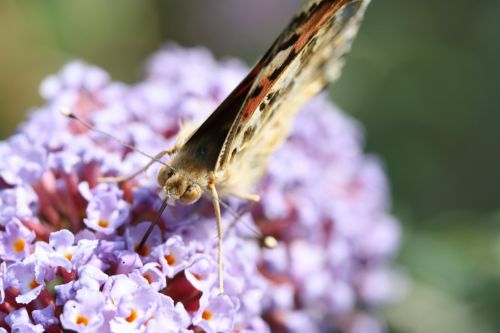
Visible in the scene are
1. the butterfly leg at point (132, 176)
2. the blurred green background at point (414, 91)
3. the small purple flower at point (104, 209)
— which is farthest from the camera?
the blurred green background at point (414, 91)

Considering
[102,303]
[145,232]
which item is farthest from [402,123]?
[102,303]

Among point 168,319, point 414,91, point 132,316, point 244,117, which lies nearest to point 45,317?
point 132,316

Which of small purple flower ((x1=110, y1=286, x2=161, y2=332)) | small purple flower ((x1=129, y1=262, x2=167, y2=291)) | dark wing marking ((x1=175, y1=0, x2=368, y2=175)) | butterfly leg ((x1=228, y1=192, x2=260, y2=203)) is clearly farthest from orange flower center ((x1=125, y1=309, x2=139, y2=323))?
butterfly leg ((x1=228, y1=192, x2=260, y2=203))

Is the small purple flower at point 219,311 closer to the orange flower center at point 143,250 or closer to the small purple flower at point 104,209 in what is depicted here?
the orange flower center at point 143,250

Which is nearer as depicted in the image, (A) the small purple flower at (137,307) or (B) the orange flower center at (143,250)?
(A) the small purple flower at (137,307)

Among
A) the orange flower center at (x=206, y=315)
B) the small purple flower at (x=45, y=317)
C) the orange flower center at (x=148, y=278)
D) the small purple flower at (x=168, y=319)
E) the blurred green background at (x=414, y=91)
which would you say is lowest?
the small purple flower at (x=45, y=317)

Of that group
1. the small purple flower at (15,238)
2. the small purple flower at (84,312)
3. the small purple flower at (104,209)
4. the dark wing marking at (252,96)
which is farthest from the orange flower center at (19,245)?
the dark wing marking at (252,96)
